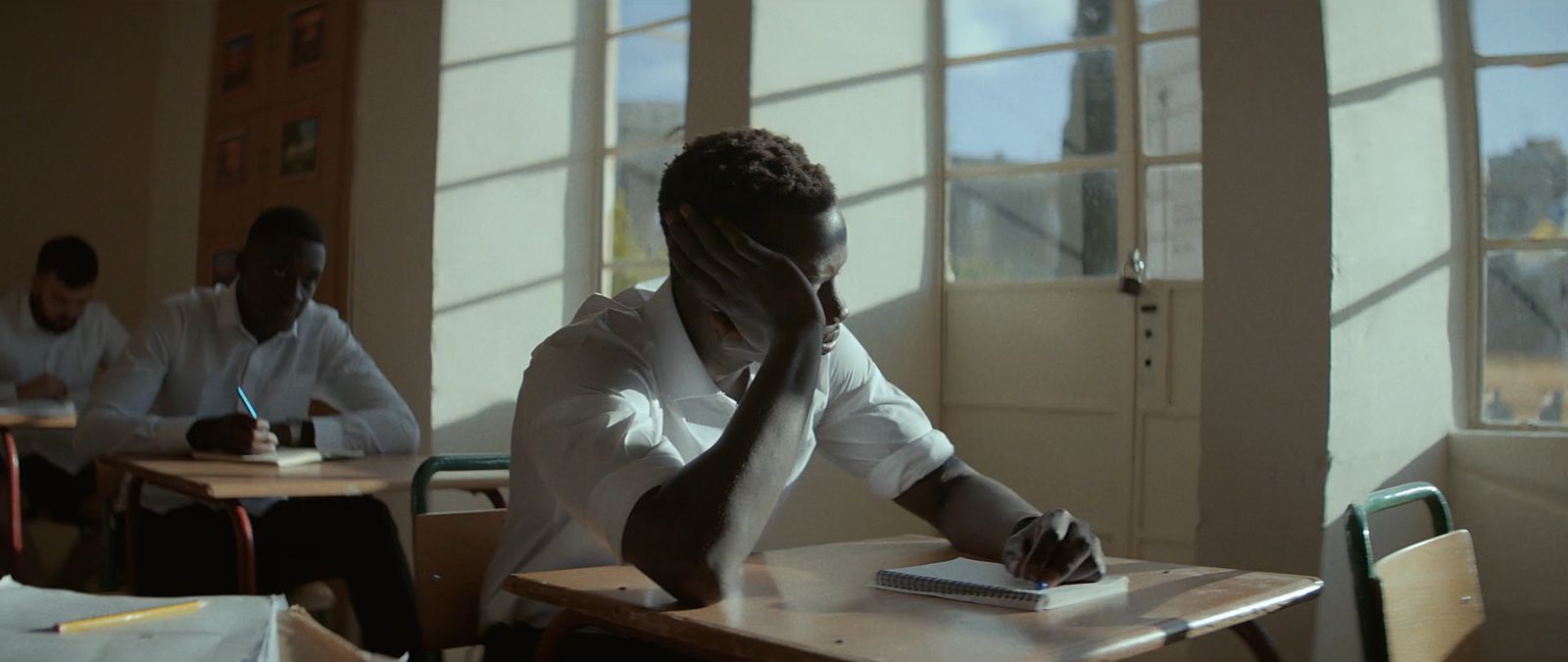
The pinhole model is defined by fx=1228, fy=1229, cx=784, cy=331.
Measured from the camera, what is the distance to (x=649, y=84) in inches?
172

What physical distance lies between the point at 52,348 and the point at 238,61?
65.5 inches

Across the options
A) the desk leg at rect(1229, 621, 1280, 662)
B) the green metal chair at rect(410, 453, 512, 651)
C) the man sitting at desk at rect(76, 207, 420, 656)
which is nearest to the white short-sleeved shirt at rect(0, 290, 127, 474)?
the man sitting at desk at rect(76, 207, 420, 656)

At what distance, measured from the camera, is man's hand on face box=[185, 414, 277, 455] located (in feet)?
9.18

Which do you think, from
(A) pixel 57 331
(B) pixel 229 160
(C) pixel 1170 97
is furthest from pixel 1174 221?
(B) pixel 229 160

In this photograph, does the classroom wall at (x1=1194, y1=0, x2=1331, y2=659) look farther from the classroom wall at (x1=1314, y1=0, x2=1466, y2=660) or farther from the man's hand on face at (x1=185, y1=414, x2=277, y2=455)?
the man's hand on face at (x1=185, y1=414, x2=277, y2=455)

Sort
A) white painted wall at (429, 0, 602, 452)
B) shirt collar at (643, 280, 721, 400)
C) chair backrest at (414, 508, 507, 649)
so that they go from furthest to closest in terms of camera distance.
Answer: white painted wall at (429, 0, 602, 452)
chair backrest at (414, 508, 507, 649)
shirt collar at (643, 280, 721, 400)

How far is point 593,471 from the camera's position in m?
1.44

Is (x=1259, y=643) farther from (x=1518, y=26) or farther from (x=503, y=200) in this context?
(x=503, y=200)

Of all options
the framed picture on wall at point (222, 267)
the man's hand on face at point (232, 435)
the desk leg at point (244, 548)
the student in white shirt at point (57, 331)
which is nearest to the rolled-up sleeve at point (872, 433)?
the desk leg at point (244, 548)

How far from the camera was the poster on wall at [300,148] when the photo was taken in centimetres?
A: 505

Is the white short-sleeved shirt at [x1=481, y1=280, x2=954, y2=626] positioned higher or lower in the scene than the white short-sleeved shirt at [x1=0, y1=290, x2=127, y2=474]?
lower

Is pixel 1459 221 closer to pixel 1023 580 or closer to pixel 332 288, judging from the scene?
pixel 1023 580

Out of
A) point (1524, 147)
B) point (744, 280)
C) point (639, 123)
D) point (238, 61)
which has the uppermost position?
point (238, 61)

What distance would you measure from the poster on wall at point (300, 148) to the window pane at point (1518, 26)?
13.5 feet
